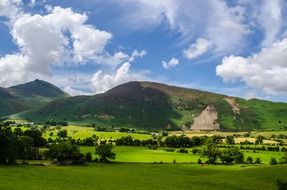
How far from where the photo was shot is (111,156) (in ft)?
642

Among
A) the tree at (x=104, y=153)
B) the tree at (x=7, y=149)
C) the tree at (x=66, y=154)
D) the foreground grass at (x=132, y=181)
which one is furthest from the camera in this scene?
the tree at (x=104, y=153)

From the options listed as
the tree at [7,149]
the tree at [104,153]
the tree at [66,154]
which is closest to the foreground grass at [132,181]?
the tree at [7,149]

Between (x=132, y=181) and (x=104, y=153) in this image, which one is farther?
(x=104, y=153)

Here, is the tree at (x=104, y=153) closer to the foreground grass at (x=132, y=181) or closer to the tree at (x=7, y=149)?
the tree at (x=7, y=149)


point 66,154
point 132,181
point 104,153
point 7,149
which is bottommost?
point 132,181

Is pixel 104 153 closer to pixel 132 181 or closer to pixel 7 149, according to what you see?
pixel 7 149

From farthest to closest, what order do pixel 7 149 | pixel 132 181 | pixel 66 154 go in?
pixel 66 154 < pixel 7 149 < pixel 132 181

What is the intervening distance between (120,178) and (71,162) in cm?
4990

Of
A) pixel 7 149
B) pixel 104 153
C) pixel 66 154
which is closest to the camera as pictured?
pixel 7 149

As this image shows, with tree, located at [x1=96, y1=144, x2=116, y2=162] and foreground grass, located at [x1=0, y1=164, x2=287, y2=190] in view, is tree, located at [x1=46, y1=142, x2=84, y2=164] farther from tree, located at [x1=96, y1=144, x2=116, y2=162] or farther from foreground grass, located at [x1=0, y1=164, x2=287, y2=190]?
foreground grass, located at [x1=0, y1=164, x2=287, y2=190]

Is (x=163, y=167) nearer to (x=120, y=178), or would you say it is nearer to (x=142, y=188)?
(x=120, y=178)

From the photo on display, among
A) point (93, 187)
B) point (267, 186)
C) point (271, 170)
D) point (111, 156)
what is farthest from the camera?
point (111, 156)

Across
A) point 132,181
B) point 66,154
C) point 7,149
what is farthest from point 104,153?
point 132,181

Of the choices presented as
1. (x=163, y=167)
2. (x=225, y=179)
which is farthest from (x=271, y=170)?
(x=163, y=167)
